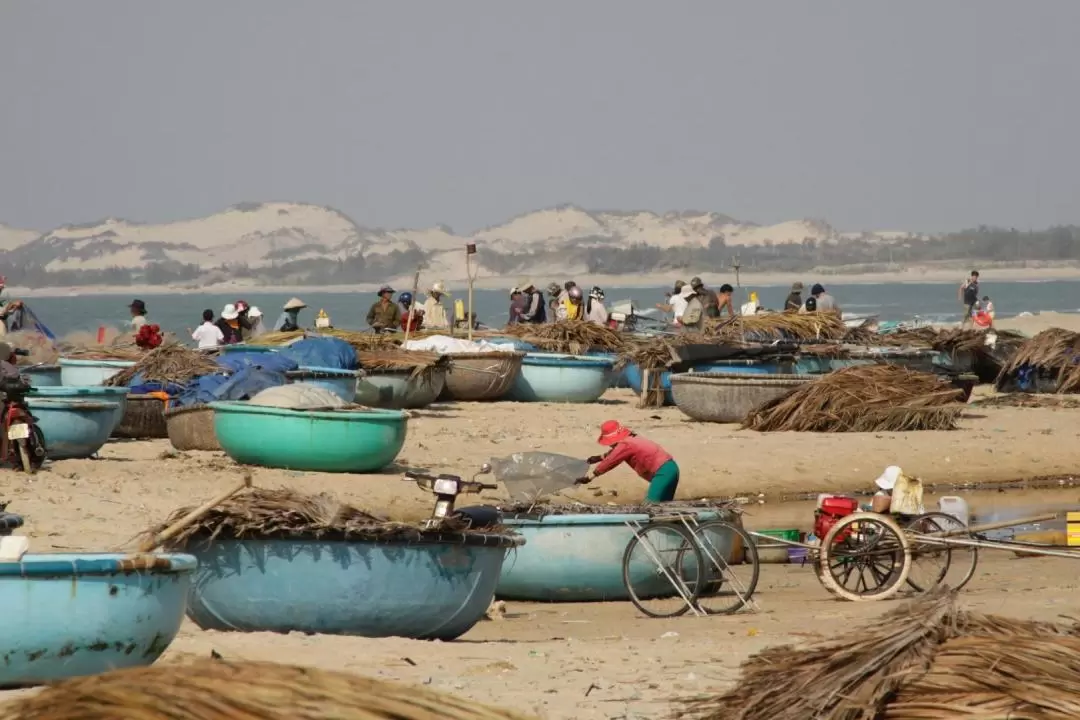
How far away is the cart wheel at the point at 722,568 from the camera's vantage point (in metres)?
12.5

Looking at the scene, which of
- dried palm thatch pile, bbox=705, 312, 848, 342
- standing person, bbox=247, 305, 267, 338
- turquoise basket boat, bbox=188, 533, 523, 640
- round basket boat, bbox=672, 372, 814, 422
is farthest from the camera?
dried palm thatch pile, bbox=705, 312, 848, 342

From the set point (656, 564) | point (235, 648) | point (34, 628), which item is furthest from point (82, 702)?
point (656, 564)

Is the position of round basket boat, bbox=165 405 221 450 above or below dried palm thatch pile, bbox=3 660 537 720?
below

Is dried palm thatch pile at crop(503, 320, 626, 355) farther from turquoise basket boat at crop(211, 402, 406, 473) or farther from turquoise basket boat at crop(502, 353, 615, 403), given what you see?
turquoise basket boat at crop(211, 402, 406, 473)

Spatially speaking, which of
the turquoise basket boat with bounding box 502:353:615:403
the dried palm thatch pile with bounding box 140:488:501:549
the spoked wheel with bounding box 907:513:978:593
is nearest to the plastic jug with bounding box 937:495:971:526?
the spoked wheel with bounding box 907:513:978:593

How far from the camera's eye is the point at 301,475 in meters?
16.8

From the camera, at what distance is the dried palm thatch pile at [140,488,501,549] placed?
9664 mm

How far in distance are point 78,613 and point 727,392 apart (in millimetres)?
16227

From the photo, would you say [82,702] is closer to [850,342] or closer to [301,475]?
[301,475]

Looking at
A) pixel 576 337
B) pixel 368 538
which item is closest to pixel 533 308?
pixel 576 337

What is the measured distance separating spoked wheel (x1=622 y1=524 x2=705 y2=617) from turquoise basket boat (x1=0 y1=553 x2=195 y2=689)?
5095 millimetres

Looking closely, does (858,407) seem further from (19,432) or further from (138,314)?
(19,432)

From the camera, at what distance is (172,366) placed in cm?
2008

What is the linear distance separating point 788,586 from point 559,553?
207 cm
